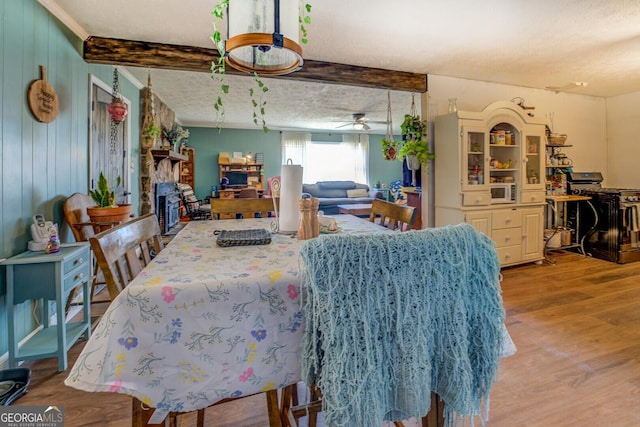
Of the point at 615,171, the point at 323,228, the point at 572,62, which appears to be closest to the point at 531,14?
the point at 572,62

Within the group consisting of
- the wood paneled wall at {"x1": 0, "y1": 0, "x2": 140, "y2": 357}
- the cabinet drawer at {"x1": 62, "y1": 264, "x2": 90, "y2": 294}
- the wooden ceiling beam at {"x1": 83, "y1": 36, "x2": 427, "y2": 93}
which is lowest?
the cabinet drawer at {"x1": 62, "y1": 264, "x2": 90, "y2": 294}

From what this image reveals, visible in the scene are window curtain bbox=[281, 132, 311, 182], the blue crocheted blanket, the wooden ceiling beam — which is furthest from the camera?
window curtain bbox=[281, 132, 311, 182]

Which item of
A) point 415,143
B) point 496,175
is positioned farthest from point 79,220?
point 496,175

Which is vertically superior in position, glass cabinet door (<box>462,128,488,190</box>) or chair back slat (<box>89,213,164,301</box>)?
glass cabinet door (<box>462,128,488,190</box>)

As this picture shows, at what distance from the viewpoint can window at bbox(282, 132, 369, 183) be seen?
8.13m

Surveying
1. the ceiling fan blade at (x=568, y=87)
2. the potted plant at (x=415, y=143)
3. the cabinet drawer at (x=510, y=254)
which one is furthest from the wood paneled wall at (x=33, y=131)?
the ceiling fan blade at (x=568, y=87)

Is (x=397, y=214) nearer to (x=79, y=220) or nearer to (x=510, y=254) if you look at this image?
(x=79, y=220)

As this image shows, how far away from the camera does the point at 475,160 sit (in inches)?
144

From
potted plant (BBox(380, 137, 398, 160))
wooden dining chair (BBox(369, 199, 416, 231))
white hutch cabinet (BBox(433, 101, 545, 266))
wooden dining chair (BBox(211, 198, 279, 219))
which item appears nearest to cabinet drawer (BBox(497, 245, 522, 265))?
white hutch cabinet (BBox(433, 101, 545, 266))

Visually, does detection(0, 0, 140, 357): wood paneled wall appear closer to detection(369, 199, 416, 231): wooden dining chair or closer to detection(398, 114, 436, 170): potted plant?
detection(369, 199, 416, 231): wooden dining chair

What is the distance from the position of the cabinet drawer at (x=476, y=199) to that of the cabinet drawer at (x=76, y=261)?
3411mm

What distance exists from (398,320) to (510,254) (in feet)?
11.6

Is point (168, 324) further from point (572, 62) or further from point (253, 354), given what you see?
point (572, 62)

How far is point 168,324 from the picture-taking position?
81 centimetres
